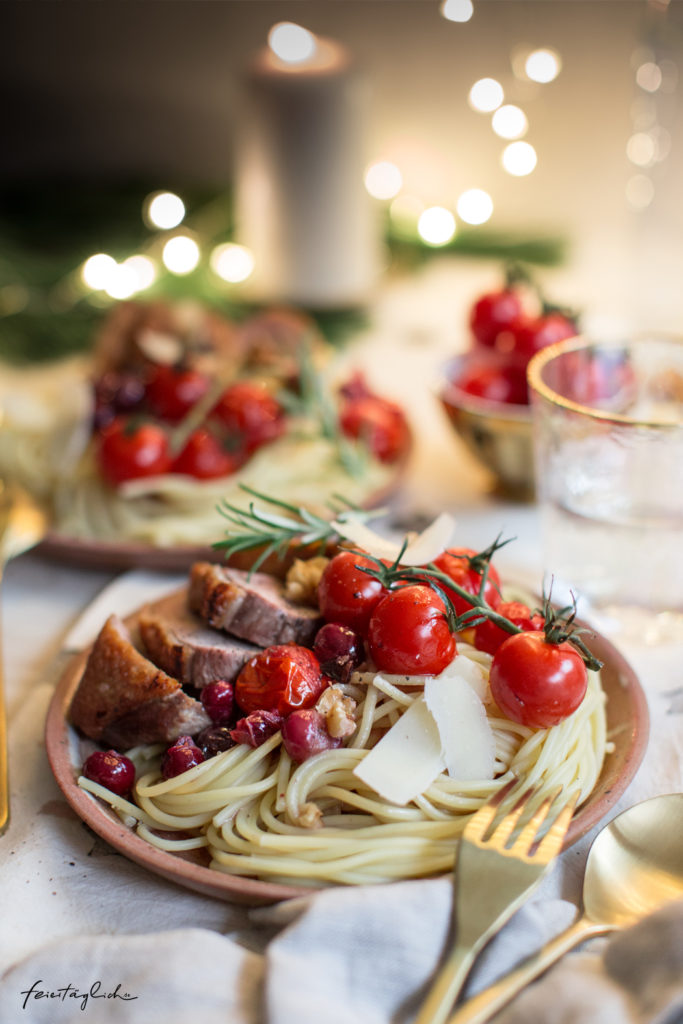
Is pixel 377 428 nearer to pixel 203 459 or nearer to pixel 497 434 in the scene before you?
pixel 497 434

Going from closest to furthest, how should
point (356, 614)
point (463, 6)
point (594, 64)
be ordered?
point (356, 614), point (463, 6), point (594, 64)

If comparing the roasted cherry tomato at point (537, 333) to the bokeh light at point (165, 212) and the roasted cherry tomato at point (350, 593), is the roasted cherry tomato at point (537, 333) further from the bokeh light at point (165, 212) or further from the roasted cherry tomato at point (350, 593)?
the bokeh light at point (165, 212)

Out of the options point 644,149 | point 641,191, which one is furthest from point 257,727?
point 641,191

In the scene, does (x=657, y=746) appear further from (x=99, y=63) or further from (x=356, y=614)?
(x=99, y=63)

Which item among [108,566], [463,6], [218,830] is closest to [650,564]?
[218,830]

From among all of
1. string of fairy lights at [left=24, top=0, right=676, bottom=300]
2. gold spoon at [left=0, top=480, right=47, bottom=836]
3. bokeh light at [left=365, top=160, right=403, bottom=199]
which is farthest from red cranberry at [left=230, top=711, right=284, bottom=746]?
bokeh light at [left=365, top=160, right=403, bottom=199]

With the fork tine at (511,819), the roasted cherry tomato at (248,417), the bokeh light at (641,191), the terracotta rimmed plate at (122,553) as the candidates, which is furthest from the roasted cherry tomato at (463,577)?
the bokeh light at (641,191)
